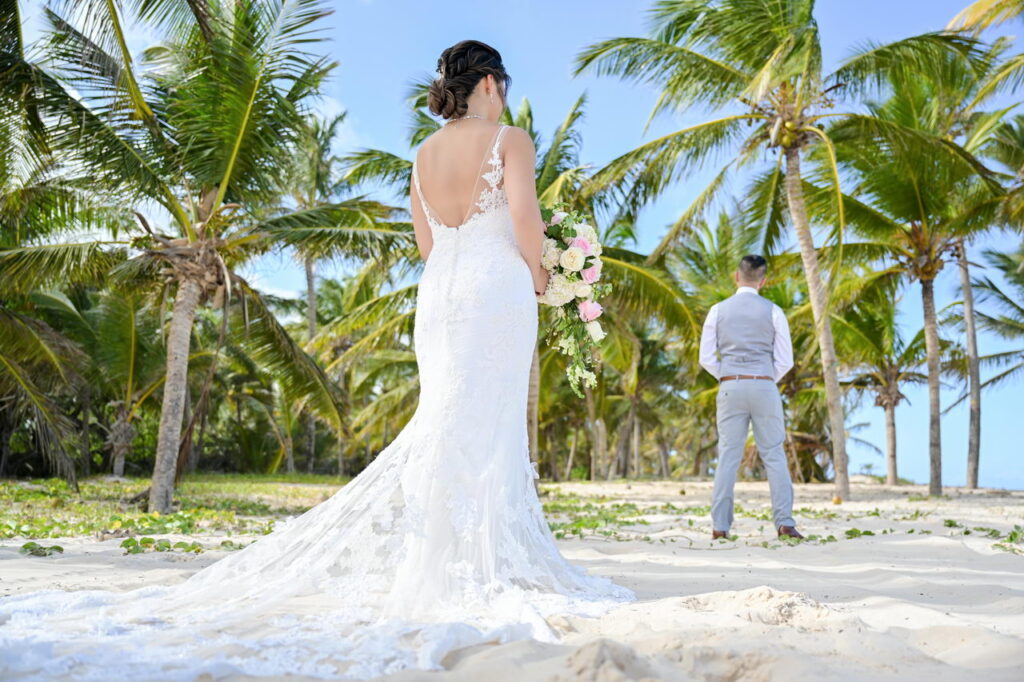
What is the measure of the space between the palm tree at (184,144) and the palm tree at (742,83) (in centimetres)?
469

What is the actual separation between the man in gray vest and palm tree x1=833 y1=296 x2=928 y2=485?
43.2 ft

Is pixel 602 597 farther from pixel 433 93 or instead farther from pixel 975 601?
pixel 433 93

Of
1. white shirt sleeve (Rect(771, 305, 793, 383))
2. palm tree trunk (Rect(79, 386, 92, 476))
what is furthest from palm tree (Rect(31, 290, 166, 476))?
white shirt sleeve (Rect(771, 305, 793, 383))

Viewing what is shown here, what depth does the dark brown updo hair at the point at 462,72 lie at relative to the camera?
3359 millimetres

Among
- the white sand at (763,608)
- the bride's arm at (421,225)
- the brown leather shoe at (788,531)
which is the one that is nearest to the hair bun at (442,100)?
the bride's arm at (421,225)

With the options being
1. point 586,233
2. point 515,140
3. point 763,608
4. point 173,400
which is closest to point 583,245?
point 586,233

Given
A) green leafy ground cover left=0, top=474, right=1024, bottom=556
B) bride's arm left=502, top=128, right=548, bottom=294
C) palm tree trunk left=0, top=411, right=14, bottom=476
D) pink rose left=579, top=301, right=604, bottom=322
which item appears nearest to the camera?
bride's arm left=502, top=128, right=548, bottom=294

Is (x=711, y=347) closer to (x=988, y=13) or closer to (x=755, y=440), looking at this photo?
(x=755, y=440)

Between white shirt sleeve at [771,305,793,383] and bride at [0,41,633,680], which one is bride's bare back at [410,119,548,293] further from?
white shirt sleeve at [771,305,793,383]

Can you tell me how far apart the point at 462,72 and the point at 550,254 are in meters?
0.88

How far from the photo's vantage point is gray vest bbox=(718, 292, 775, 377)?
560 centimetres

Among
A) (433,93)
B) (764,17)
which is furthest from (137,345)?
(433,93)

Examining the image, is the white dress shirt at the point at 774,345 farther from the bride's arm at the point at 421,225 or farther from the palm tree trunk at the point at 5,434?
the palm tree trunk at the point at 5,434

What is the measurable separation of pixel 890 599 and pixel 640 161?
9824mm
